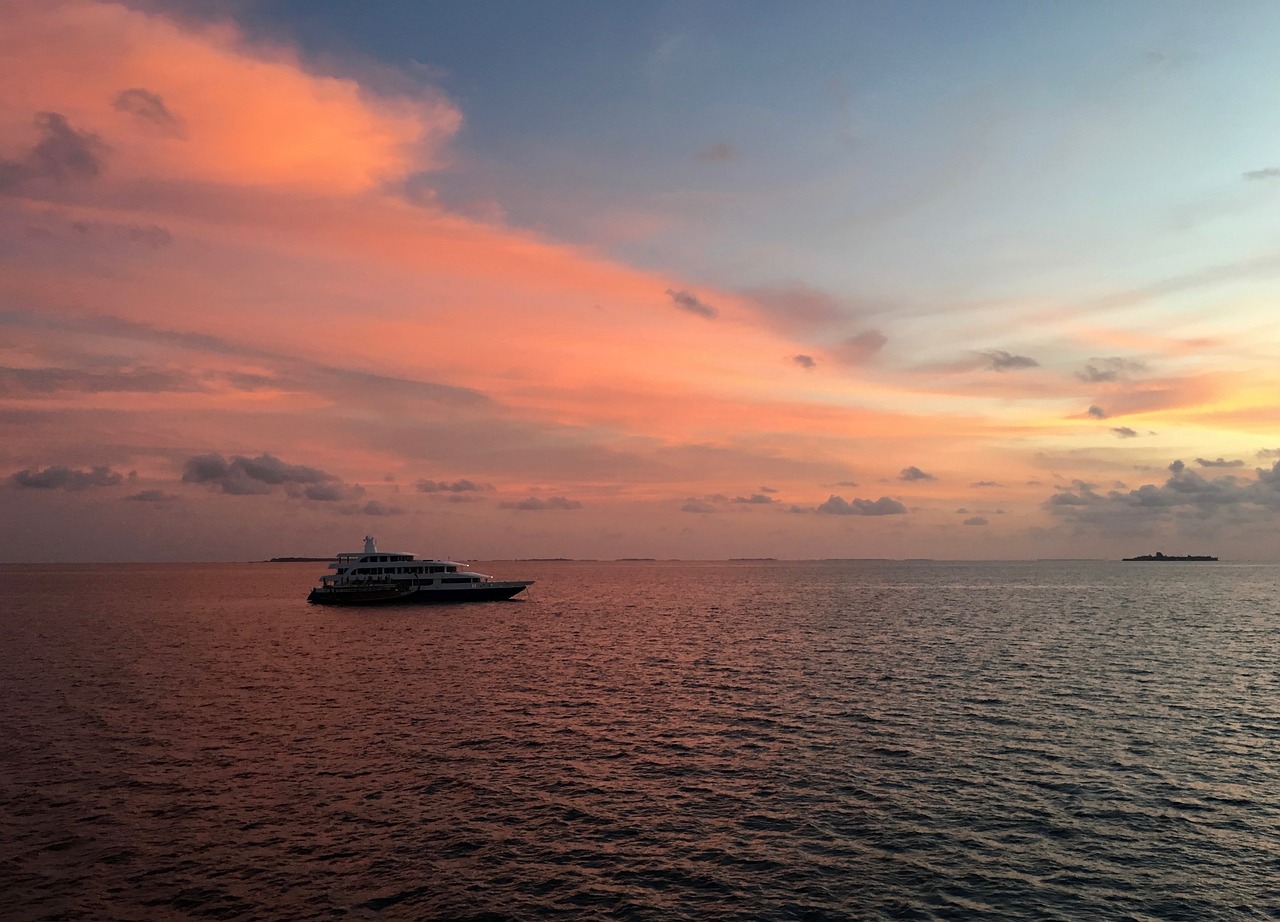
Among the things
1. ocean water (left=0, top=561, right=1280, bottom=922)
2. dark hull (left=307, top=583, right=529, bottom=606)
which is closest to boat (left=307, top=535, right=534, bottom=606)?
dark hull (left=307, top=583, right=529, bottom=606)

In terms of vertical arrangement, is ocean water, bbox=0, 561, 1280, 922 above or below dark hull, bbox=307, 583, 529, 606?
below

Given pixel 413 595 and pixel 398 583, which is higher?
pixel 398 583

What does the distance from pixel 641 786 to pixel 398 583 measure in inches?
4847

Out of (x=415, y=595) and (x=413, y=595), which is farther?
(x=415, y=595)

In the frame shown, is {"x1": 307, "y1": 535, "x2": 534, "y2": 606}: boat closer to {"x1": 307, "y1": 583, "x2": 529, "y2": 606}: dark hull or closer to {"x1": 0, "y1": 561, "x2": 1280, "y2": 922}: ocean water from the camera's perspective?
{"x1": 307, "y1": 583, "x2": 529, "y2": 606}: dark hull

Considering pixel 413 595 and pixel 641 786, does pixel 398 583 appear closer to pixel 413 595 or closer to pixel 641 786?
pixel 413 595

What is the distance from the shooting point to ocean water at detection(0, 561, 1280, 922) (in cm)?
2716

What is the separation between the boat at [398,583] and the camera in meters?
150

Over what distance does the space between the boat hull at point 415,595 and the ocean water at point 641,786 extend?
64.9 metres

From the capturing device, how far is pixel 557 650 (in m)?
Result: 91.0

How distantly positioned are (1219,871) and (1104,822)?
15.6ft

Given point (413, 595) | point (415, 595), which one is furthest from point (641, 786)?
point (415, 595)

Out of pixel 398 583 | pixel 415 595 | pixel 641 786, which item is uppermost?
pixel 398 583

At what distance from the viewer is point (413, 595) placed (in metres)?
153
